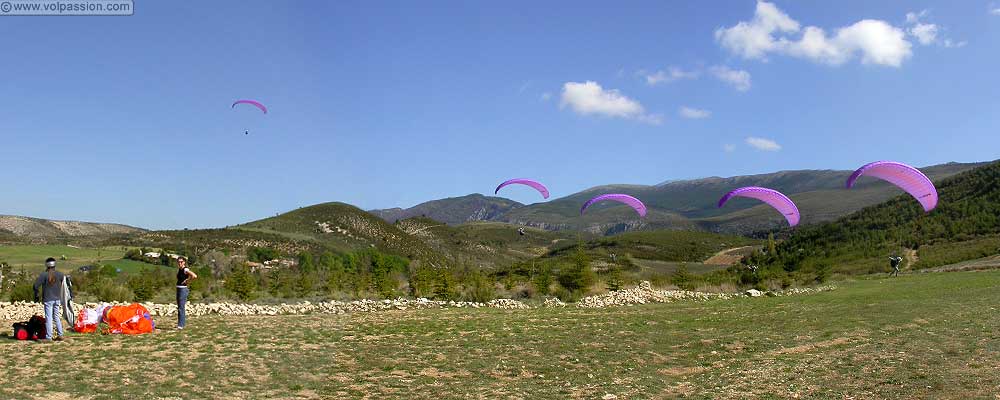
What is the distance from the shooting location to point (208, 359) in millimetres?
10742

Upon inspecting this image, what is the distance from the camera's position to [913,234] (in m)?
58.4

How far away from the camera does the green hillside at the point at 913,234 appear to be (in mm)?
47188

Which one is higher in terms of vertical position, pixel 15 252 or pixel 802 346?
pixel 15 252

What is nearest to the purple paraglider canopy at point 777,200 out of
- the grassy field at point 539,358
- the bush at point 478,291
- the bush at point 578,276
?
the bush at point 578,276

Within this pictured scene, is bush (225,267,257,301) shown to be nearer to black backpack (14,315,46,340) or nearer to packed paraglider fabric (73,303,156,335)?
packed paraglider fabric (73,303,156,335)

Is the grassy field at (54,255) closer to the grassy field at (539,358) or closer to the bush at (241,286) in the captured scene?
the bush at (241,286)

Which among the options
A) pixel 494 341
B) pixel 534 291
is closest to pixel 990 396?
pixel 494 341

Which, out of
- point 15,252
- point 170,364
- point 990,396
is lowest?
point 990,396

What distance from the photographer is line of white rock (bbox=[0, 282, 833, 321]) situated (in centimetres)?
1875

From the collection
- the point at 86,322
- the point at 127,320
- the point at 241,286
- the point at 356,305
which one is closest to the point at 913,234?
the point at 356,305

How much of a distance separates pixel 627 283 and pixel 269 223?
63107mm

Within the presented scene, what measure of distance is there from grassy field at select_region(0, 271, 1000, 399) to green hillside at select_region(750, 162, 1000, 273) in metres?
34.2

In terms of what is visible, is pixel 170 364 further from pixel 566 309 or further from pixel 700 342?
pixel 566 309

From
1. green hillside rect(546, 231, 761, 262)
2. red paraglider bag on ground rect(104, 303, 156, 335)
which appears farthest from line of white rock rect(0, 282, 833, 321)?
green hillside rect(546, 231, 761, 262)
